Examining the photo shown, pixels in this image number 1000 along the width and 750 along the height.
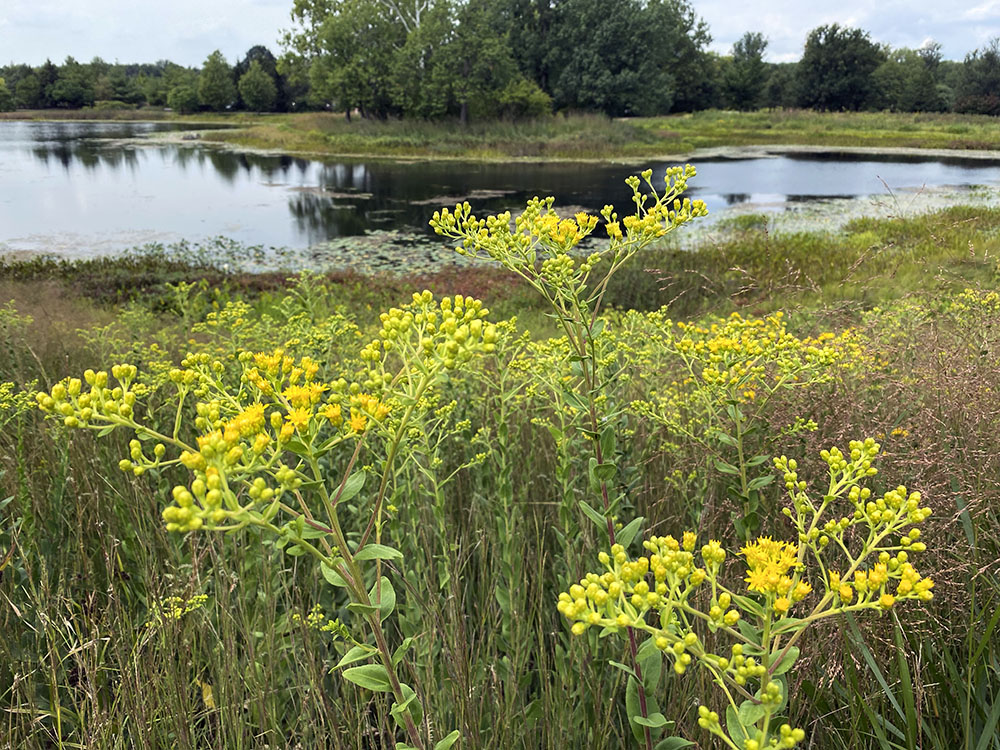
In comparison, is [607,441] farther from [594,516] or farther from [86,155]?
[86,155]

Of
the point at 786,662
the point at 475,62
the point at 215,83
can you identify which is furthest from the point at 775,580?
the point at 215,83

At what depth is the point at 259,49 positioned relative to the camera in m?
74.0

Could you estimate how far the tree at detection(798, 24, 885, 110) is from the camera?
47.9 m

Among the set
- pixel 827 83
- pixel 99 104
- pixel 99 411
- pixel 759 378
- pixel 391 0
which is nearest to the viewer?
pixel 99 411

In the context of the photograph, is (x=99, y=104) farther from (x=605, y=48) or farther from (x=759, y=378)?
(x=759, y=378)

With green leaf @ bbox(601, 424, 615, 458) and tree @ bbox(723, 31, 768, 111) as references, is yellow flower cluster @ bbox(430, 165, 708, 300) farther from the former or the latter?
tree @ bbox(723, 31, 768, 111)

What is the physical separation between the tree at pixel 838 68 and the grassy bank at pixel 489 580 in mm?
56800

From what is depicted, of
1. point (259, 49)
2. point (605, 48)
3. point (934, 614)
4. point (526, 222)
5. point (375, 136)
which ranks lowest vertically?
point (934, 614)

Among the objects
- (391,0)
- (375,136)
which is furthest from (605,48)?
(375,136)

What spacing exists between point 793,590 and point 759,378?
3.31 feet

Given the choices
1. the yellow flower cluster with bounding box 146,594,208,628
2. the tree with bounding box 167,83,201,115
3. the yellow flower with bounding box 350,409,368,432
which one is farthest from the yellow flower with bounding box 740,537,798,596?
the tree with bounding box 167,83,201,115

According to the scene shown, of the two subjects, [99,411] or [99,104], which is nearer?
[99,411]

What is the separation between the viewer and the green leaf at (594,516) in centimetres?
111

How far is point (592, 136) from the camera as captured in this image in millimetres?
27859
